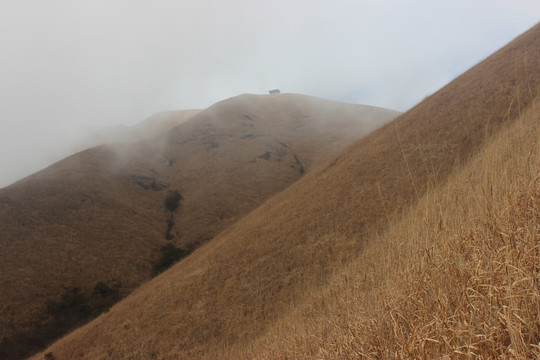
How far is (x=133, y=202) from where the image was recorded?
42156 mm

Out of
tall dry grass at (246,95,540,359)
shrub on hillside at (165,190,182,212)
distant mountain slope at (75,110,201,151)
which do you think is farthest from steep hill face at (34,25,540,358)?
distant mountain slope at (75,110,201,151)

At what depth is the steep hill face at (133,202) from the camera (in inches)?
952

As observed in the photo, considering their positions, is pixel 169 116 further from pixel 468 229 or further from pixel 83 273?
pixel 468 229

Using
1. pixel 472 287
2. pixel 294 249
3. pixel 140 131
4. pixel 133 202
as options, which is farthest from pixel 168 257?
pixel 140 131

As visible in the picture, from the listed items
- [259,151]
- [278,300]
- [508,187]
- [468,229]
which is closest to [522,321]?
[468,229]

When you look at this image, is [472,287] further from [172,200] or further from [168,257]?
[172,200]

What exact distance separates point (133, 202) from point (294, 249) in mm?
35257

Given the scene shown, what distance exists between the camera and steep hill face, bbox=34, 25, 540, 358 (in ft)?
39.1

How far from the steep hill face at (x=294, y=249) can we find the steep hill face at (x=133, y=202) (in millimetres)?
10021

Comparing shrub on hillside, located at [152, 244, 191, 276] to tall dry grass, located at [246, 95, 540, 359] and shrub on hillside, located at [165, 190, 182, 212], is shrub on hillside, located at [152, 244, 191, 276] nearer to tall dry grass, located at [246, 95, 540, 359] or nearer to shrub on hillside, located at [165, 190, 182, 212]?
shrub on hillside, located at [165, 190, 182, 212]

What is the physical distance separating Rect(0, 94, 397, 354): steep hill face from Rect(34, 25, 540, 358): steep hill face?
32.9 feet

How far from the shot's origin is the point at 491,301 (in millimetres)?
1904

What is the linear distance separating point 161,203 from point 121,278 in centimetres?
1855

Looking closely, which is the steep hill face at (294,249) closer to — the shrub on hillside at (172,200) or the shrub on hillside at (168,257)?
the shrub on hillside at (168,257)
